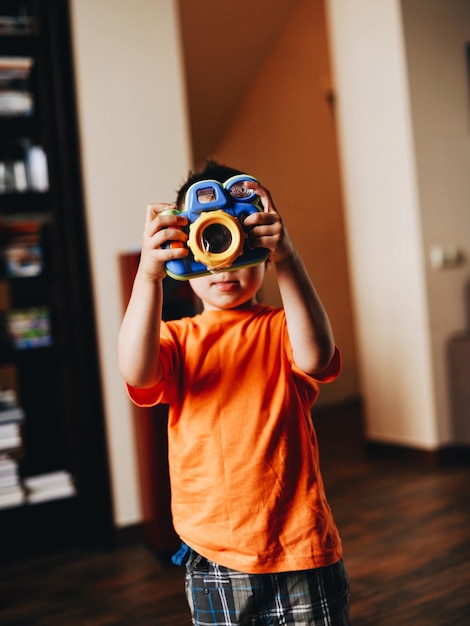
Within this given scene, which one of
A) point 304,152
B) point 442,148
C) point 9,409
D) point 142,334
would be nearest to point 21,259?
point 9,409

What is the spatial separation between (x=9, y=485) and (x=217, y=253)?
1892mm

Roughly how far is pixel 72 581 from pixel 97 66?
179cm

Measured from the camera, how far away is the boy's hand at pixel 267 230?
2.79 feet

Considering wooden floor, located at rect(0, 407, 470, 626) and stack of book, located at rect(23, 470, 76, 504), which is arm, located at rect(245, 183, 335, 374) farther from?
stack of book, located at rect(23, 470, 76, 504)

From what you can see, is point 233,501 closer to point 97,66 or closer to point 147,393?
point 147,393

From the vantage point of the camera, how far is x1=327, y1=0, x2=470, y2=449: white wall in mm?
3223

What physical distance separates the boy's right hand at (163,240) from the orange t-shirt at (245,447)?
0.64 feet

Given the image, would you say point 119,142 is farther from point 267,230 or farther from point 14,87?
point 267,230

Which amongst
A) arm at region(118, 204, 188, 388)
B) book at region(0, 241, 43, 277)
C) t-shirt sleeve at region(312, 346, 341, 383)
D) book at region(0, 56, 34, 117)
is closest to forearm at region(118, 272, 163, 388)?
arm at region(118, 204, 188, 388)

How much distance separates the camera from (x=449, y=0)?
3.34 meters

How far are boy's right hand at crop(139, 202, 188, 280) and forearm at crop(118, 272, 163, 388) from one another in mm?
38

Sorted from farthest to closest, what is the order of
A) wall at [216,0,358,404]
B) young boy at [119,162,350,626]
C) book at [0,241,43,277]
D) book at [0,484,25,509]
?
1. wall at [216,0,358,404]
2. book at [0,241,43,277]
3. book at [0,484,25,509]
4. young boy at [119,162,350,626]

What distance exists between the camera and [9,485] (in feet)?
7.98

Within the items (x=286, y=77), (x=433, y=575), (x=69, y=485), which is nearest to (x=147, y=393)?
(x=433, y=575)
